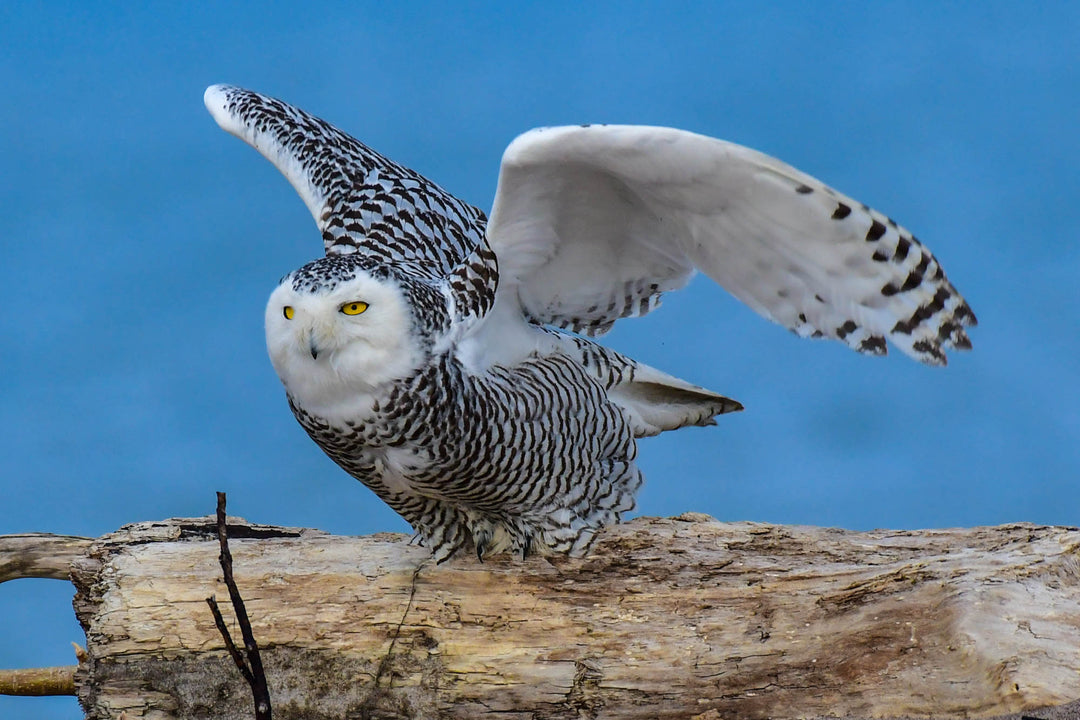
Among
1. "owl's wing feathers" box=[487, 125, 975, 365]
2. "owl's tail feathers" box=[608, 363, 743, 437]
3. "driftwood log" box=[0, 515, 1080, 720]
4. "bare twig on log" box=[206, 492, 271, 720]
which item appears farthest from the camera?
"owl's tail feathers" box=[608, 363, 743, 437]

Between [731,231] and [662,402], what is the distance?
1011 mm

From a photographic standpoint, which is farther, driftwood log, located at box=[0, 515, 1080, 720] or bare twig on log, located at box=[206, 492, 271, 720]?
driftwood log, located at box=[0, 515, 1080, 720]

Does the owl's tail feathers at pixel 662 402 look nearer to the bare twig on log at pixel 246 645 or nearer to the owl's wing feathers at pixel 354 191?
the owl's wing feathers at pixel 354 191

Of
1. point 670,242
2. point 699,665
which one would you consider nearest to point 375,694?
point 699,665

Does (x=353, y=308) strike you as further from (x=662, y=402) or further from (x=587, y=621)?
(x=662, y=402)

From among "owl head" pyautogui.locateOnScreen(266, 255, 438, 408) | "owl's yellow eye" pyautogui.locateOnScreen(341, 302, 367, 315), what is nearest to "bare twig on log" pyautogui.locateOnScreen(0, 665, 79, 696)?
"owl head" pyautogui.locateOnScreen(266, 255, 438, 408)

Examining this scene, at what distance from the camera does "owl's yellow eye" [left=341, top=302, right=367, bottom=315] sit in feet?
9.50

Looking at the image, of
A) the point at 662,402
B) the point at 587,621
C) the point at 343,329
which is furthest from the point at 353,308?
the point at 662,402

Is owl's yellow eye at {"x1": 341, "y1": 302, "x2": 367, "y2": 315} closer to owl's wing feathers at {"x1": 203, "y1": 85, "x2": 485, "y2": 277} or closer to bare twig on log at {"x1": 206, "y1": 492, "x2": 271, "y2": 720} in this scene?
owl's wing feathers at {"x1": 203, "y1": 85, "x2": 485, "y2": 277}

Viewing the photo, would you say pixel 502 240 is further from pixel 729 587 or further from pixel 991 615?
pixel 991 615

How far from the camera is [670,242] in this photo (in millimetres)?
3443

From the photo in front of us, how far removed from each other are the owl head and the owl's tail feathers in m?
1.03

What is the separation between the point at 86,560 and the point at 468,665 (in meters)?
1.22

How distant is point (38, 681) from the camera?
394cm
